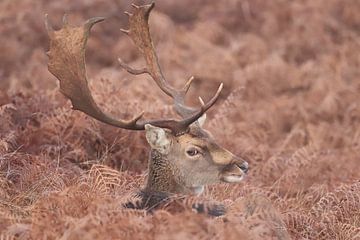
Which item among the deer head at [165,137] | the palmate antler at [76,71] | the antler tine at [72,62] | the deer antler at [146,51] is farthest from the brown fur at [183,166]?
the deer antler at [146,51]

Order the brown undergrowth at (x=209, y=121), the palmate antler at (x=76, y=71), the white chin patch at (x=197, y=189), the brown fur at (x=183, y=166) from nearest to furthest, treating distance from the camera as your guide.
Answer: the brown undergrowth at (x=209, y=121) → the palmate antler at (x=76, y=71) → the brown fur at (x=183, y=166) → the white chin patch at (x=197, y=189)

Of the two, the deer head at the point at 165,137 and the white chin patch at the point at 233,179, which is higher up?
the deer head at the point at 165,137

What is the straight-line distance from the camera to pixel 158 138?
6176 millimetres

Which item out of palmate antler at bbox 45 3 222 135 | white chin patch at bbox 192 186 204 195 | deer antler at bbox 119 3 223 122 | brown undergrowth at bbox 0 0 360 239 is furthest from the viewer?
deer antler at bbox 119 3 223 122

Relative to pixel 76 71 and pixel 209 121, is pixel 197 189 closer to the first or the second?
pixel 76 71

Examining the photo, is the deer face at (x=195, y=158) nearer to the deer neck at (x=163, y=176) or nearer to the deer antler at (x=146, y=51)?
the deer neck at (x=163, y=176)

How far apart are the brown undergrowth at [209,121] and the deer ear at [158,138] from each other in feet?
1.38

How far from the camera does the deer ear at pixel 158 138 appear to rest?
20.2 feet

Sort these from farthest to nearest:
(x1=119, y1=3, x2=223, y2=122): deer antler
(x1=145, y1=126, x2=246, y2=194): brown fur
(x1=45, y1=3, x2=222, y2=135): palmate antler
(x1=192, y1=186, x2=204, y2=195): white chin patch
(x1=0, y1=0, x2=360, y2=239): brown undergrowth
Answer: (x1=119, y1=3, x2=223, y2=122): deer antler < (x1=192, y1=186, x2=204, y2=195): white chin patch < (x1=145, y1=126, x2=246, y2=194): brown fur < (x1=45, y1=3, x2=222, y2=135): palmate antler < (x1=0, y1=0, x2=360, y2=239): brown undergrowth

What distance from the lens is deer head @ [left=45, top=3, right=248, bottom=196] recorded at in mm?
6082

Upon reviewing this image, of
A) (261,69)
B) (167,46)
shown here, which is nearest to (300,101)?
(261,69)

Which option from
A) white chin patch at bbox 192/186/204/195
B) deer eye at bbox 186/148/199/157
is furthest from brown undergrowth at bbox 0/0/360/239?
deer eye at bbox 186/148/199/157

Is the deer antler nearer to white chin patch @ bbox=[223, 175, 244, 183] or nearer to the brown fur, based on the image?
the brown fur

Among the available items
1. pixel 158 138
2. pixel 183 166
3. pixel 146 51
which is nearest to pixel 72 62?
pixel 158 138
